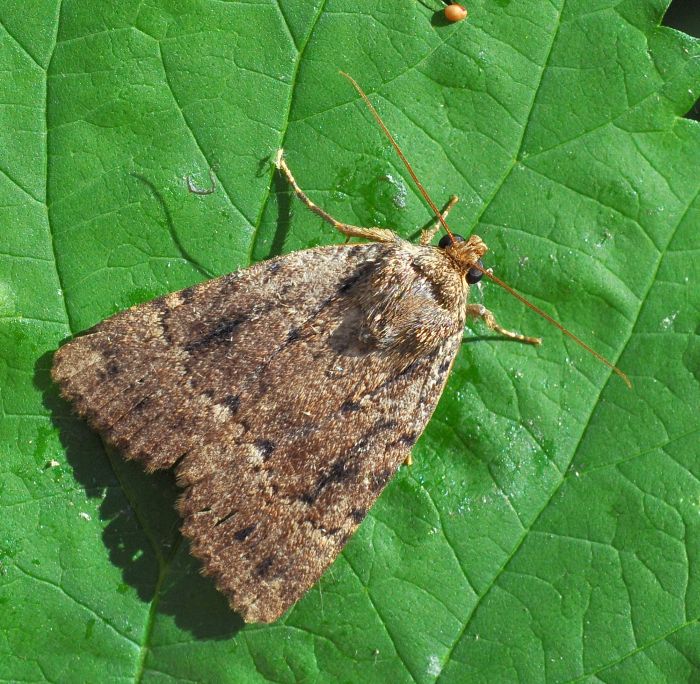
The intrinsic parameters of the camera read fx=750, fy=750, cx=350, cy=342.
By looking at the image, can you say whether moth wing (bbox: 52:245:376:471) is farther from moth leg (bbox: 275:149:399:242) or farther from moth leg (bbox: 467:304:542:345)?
moth leg (bbox: 467:304:542:345)

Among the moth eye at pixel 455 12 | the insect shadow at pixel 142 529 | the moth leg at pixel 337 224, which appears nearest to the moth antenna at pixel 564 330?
the moth leg at pixel 337 224

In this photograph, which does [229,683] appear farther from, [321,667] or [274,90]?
[274,90]

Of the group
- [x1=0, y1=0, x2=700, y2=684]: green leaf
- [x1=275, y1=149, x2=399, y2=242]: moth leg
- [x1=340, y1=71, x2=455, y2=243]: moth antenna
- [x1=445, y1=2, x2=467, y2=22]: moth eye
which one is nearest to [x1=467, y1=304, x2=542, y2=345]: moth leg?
[x1=0, y1=0, x2=700, y2=684]: green leaf

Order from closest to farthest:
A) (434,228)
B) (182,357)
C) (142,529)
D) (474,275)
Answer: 1. (182,357)
2. (142,529)
3. (474,275)
4. (434,228)

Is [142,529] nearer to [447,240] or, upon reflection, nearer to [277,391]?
[277,391]

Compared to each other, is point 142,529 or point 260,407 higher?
point 260,407

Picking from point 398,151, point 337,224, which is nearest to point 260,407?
point 337,224
